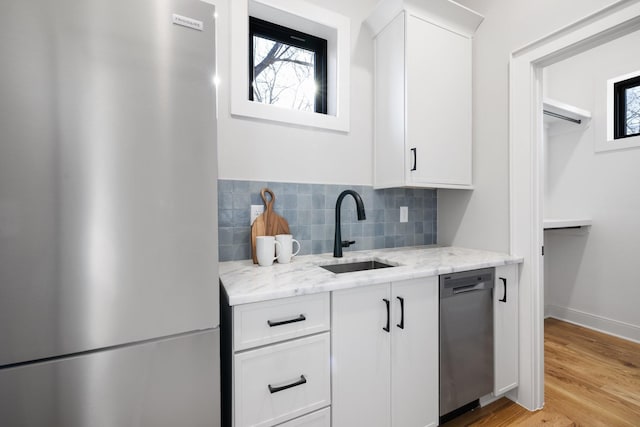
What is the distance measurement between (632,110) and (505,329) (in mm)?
2541

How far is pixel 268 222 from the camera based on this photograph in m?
1.55

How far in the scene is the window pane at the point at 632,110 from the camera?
2457 millimetres

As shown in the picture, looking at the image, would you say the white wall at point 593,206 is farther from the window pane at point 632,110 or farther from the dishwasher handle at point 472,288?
the dishwasher handle at point 472,288

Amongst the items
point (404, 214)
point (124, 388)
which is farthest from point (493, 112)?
point (124, 388)

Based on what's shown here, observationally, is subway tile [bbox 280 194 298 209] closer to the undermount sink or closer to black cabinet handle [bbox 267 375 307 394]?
the undermount sink

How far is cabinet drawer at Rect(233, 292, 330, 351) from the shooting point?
0.94 metres

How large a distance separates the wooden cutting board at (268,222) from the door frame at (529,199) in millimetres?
1408

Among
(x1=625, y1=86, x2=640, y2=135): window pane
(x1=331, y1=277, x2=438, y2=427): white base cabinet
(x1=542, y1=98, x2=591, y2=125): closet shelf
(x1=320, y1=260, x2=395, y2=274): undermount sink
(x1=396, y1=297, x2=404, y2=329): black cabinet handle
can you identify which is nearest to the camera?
(x1=331, y1=277, x2=438, y2=427): white base cabinet

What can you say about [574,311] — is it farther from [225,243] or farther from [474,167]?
[225,243]

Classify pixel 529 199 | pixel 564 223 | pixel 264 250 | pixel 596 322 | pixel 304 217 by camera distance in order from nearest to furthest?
pixel 264 250, pixel 529 199, pixel 304 217, pixel 564 223, pixel 596 322

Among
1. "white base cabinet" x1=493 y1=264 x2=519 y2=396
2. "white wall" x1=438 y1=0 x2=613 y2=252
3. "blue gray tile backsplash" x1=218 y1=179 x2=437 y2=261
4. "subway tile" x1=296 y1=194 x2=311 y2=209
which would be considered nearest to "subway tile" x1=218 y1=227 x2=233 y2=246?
"blue gray tile backsplash" x1=218 y1=179 x2=437 y2=261

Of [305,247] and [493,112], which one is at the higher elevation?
[493,112]

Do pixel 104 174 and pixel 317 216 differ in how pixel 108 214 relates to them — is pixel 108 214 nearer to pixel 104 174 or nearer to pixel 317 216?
pixel 104 174

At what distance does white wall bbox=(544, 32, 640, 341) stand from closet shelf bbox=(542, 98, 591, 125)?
10cm
